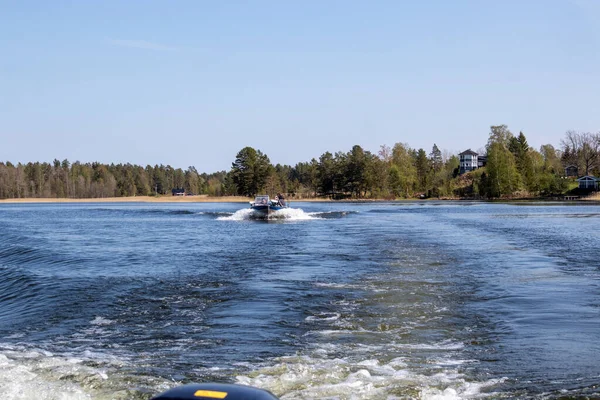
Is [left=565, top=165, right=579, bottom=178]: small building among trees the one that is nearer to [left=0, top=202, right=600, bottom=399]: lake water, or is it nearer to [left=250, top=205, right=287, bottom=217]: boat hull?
[left=250, top=205, right=287, bottom=217]: boat hull

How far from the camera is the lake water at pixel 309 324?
10162 mm

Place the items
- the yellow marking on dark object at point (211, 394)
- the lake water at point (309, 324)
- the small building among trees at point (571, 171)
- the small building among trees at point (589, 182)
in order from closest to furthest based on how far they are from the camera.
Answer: the yellow marking on dark object at point (211, 394) → the lake water at point (309, 324) → the small building among trees at point (589, 182) → the small building among trees at point (571, 171)

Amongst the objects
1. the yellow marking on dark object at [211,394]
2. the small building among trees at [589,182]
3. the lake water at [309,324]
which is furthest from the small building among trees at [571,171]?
the yellow marking on dark object at [211,394]

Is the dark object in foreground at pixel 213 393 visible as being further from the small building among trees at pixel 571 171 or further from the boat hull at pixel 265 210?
the small building among trees at pixel 571 171

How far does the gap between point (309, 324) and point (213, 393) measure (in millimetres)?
9786

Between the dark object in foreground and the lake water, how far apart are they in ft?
15.6

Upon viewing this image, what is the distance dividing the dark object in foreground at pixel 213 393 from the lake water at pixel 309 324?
187 inches

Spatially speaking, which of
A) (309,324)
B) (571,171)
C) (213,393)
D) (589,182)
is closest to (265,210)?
(309,324)

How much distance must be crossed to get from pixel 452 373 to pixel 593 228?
137ft

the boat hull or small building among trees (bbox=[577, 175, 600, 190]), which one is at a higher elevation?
small building among trees (bbox=[577, 175, 600, 190])

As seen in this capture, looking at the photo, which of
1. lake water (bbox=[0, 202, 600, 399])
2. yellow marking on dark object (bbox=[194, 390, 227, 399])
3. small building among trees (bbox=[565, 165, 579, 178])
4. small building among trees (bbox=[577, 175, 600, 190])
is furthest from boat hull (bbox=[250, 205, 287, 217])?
small building among trees (bbox=[565, 165, 579, 178])

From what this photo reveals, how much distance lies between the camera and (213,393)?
4.88 meters

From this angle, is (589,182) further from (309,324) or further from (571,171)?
(309,324)

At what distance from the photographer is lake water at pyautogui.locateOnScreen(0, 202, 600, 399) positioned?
10.2 metres
